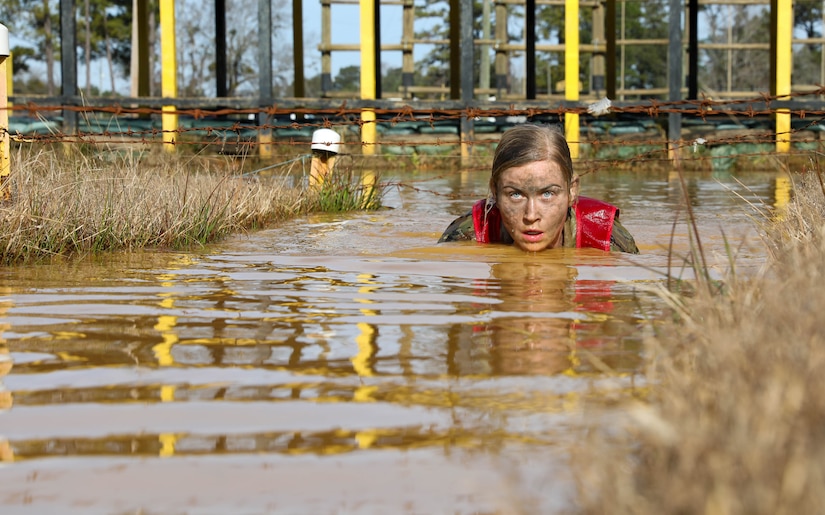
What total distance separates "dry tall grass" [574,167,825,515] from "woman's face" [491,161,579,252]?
11.9 feet

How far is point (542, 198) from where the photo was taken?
6629 millimetres

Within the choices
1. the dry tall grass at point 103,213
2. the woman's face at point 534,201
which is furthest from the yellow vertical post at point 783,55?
the woman's face at point 534,201

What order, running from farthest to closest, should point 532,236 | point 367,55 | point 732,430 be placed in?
point 367,55
point 532,236
point 732,430

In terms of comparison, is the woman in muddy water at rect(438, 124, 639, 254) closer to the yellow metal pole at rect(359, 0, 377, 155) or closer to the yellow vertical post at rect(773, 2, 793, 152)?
the yellow metal pole at rect(359, 0, 377, 155)

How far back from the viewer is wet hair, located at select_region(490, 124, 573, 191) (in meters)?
6.61

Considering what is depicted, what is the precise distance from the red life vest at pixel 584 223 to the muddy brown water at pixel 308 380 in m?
0.69

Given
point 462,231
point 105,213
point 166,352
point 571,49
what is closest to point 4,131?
point 105,213

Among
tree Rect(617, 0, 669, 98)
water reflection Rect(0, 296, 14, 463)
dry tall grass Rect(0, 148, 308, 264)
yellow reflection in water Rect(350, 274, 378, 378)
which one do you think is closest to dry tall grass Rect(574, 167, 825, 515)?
yellow reflection in water Rect(350, 274, 378, 378)

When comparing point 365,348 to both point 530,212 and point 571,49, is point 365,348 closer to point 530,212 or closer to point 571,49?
point 530,212

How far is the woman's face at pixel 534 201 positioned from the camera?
6.57m

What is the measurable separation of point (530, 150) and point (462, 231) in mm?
1026

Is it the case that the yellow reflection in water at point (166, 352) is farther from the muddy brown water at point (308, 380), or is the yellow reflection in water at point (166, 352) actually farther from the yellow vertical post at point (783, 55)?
the yellow vertical post at point (783, 55)

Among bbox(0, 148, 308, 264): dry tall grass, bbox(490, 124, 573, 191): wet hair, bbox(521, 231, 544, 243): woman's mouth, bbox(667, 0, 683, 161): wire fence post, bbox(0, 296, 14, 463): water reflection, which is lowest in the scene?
bbox(0, 296, 14, 463): water reflection

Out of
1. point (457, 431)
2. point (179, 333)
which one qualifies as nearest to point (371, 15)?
point (179, 333)
